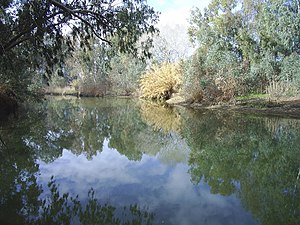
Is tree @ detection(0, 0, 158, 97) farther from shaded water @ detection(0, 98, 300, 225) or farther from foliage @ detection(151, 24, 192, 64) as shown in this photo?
foliage @ detection(151, 24, 192, 64)

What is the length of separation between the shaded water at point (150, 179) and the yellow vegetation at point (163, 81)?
716 inches

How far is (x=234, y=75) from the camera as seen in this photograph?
728 inches

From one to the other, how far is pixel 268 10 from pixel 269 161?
1536 centimetres

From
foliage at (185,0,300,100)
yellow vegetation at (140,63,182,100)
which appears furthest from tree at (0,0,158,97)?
yellow vegetation at (140,63,182,100)

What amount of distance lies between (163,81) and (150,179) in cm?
2269

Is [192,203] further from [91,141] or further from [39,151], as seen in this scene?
[91,141]

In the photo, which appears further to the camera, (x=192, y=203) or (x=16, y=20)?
(x=16, y=20)

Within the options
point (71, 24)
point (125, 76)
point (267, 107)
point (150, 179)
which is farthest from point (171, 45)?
point (150, 179)

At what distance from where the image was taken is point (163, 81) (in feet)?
89.1

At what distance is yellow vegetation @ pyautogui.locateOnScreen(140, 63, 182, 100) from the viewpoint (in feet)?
87.0

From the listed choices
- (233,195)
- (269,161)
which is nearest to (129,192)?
(233,195)

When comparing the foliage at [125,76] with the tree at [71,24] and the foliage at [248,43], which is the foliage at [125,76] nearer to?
the foliage at [248,43]

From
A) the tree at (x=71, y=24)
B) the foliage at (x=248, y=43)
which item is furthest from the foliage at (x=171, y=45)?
the tree at (x=71, y=24)

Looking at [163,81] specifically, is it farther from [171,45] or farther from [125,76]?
[171,45]
